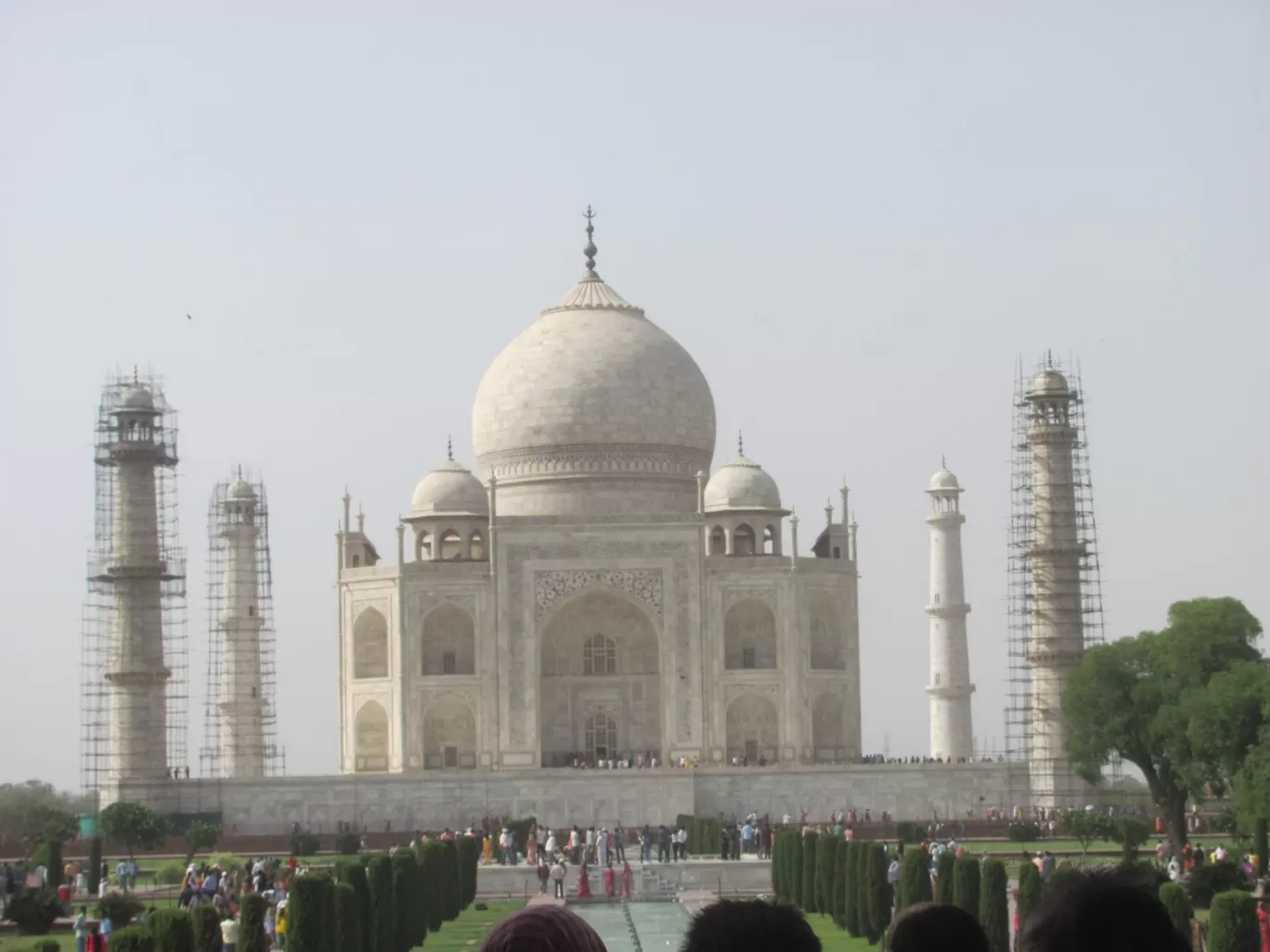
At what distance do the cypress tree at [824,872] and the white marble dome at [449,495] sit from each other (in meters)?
16.3

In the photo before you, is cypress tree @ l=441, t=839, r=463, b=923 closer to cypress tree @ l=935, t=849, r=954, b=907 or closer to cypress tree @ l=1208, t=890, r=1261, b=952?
cypress tree @ l=935, t=849, r=954, b=907

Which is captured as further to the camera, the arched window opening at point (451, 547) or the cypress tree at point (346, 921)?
the arched window opening at point (451, 547)

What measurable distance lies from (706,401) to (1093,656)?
479 inches

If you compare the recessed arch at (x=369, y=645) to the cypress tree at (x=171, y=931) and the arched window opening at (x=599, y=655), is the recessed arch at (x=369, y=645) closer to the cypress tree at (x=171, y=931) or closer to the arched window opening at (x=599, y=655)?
the arched window opening at (x=599, y=655)

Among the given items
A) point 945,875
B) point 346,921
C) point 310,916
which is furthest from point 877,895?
point 310,916

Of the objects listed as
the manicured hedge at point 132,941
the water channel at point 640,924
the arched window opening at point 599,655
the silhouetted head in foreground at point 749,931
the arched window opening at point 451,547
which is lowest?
the water channel at point 640,924


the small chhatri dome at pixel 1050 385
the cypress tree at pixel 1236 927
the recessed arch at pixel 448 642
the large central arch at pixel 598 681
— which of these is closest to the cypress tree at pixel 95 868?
the recessed arch at pixel 448 642

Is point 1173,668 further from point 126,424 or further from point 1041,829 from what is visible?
point 126,424

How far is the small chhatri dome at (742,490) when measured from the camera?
36438mm

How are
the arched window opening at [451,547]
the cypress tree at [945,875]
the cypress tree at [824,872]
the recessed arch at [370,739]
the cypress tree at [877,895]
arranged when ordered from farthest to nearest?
the arched window opening at [451,547] < the recessed arch at [370,739] < the cypress tree at [824,872] < the cypress tree at [877,895] < the cypress tree at [945,875]

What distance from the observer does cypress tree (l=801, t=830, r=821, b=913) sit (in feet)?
69.8

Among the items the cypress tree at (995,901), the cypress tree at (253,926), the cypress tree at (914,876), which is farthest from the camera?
the cypress tree at (914,876)

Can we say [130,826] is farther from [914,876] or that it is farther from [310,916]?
[310,916]

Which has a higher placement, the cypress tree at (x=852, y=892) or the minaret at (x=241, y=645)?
the minaret at (x=241, y=645)
